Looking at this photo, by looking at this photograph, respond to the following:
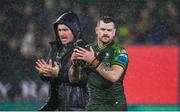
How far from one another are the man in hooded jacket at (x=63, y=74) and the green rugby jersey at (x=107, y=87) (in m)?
0.12

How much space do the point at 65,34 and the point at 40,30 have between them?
2.59 metres

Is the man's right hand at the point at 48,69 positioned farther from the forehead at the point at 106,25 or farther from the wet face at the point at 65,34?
the forehead at the point at 106,25

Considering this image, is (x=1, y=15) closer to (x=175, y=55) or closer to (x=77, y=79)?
(x=175, y=55)

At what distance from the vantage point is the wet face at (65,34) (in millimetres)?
6754

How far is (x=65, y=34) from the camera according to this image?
6.79m

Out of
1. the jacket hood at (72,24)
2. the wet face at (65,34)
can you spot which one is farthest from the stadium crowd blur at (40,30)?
the wet face at (65,34)

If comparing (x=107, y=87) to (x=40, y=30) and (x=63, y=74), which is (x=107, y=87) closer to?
(x=63, y=74)

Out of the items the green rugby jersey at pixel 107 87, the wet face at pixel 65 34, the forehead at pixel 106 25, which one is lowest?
the green rugby jersey at pixel 107 87

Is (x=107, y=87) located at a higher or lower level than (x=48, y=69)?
lower

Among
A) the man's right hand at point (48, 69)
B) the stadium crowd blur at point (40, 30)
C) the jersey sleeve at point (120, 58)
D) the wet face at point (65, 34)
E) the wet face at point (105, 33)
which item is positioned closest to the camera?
the jersey sleeve at point (120, 58)

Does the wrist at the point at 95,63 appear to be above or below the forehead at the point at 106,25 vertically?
below

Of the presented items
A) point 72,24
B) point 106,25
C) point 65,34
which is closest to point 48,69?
point 65,34

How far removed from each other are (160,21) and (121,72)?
10.9 feet

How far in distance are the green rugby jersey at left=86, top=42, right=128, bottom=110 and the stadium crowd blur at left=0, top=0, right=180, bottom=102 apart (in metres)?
2.64
